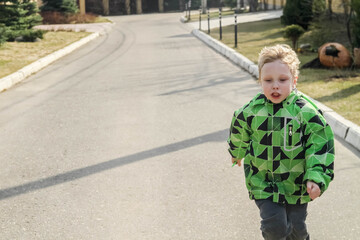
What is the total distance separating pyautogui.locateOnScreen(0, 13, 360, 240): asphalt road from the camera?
161 inches

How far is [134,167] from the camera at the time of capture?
5594 mm

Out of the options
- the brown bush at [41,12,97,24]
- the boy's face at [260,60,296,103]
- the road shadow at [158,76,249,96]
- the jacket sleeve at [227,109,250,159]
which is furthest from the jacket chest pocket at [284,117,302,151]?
the brown bush at [41,12,97,24]

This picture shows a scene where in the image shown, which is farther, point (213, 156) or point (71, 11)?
point (71, 11)

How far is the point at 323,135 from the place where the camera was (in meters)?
2.88

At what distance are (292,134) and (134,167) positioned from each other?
2925 mm

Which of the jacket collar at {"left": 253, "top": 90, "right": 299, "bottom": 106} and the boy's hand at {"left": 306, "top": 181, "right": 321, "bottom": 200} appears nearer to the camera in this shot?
the boy's hand at {"left": 306, "top": 181, "right": 321, "bottom": 200}

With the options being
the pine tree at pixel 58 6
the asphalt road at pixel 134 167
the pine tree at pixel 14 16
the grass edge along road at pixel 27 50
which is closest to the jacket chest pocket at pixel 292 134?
the asphalt road at pixel 134 167

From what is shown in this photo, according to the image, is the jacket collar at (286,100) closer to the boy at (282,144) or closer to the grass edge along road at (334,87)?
the boy at (282,144)

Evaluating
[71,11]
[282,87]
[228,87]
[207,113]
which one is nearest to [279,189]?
[282,87]

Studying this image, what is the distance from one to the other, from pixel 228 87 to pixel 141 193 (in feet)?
18.9

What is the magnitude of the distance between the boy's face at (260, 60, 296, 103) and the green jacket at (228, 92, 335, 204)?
8cm

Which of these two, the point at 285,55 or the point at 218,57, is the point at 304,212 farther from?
the point at 218,57

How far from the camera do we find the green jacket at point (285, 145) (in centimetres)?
288

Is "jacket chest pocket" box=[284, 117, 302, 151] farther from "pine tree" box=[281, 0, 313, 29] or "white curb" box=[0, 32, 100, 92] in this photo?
"pine tree" box=[281, 0, 313, 29]
